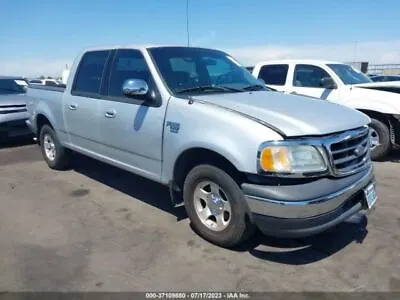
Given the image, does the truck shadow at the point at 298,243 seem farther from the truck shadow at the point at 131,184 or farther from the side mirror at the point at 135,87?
the side mirror at the point at 135,87

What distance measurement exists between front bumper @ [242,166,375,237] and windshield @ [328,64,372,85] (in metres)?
5.33

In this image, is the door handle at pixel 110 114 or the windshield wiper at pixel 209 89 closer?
the windshield wiper at pixel 209 89

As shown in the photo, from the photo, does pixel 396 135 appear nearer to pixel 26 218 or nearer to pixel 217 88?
pixel 217 88

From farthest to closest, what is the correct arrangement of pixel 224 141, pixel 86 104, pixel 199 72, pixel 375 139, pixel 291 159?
pixel 375 139, pixel 86 104, pixel 199 72, pixel 224 141, pixel 291 159

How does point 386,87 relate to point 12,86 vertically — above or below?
above

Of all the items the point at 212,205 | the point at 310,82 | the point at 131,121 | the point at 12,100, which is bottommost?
the point at 212,205

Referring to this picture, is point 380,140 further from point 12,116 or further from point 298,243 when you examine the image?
point 12,116

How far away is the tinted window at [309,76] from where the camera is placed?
8131 mm

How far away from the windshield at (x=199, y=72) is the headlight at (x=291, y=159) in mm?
1298

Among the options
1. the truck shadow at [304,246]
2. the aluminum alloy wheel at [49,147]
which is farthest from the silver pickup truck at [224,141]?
the aluminum alloy wheel at [49,147]

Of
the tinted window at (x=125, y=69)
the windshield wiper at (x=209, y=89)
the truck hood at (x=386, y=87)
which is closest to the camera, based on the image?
the windshield wiper at (x=209, y=89)

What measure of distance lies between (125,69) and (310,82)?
16.4 feet

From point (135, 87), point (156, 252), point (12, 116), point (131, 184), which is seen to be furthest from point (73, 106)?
point (12, 116)

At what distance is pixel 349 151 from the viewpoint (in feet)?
10.9
